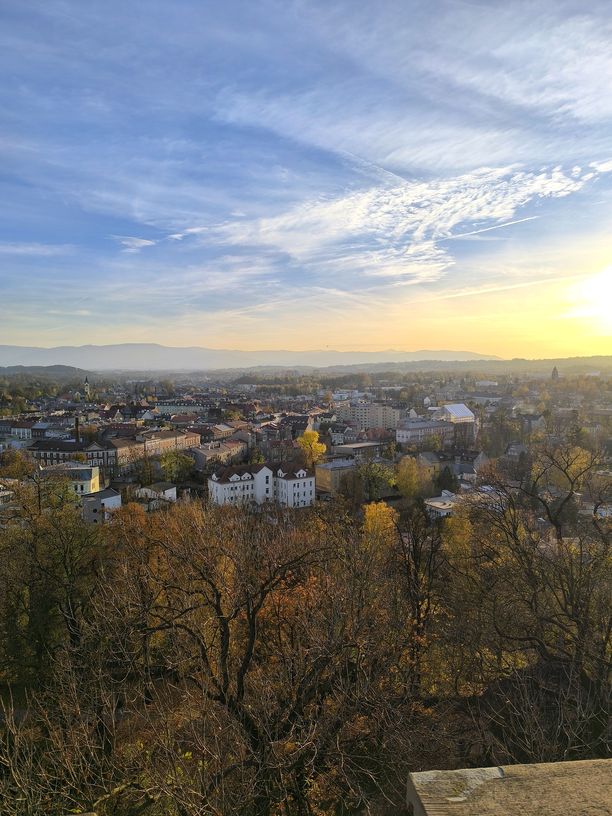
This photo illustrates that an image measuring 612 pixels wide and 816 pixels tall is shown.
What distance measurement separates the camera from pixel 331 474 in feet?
117

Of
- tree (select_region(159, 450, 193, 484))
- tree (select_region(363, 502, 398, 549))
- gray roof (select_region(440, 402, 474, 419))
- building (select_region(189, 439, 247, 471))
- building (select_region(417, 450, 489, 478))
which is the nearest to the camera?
tree (select_region(363, 502, 398, 549))

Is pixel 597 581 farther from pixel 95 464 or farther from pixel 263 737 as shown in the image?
pixel 95 464

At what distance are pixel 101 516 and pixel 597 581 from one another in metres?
22.6

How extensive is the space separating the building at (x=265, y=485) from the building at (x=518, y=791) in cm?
2990

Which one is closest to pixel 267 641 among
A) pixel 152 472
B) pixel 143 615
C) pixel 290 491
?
pixel 143 615

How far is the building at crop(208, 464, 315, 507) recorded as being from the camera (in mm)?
31672

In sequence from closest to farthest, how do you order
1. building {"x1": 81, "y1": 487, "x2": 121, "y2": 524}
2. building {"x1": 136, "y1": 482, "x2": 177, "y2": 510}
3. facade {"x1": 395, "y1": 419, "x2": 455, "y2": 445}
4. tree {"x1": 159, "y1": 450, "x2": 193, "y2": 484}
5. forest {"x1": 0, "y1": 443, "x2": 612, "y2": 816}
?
forest {"x1": 0, "y1": 443, "x2": 612, "y2": 816} < building {"x1": 81, "y1": 487, "x2": 121, "y2": 524} < building {"x1": 136, "y1": 482, "x2": 177, "y2": 510} < tree {"x1": 159, "y1": 450, "x2": 193, "y2": 484} < facade {"x1": 395, "y1": 419, "x2": 455, "y2": 445}

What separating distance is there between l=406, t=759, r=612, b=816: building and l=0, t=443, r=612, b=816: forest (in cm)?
243

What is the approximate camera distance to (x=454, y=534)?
18219mm

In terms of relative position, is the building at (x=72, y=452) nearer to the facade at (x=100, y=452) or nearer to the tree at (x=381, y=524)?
the facade at (x=100, y=452)

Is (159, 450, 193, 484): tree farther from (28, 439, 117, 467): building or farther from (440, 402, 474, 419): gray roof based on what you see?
(440, 402, 474, 419): gray roof

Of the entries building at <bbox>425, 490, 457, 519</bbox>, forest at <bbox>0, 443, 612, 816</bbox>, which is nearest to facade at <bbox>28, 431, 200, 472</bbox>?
building at <bbox>425, 490, 457, 519</bbox>

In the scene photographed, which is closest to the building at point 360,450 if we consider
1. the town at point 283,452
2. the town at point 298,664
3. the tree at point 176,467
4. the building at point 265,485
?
the town at point 283,452

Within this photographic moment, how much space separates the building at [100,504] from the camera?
25.3m
